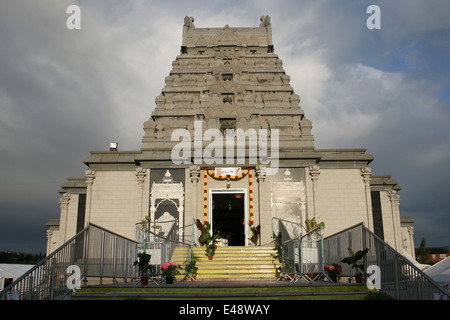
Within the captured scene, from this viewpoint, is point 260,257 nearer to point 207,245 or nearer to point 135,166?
point 207,245

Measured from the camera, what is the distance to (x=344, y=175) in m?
→ 23.5

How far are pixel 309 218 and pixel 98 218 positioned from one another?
38.7 ft

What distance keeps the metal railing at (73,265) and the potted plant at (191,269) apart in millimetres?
2744

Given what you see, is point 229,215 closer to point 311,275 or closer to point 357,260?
point 311,275

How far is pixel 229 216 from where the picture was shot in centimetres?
3416

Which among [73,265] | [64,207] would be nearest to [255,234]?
[73,265]

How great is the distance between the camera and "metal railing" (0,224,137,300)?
8367 millimetres

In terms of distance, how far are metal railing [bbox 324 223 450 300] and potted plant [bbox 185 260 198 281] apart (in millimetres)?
Answer: 5740

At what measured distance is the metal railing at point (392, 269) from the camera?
8375 mm
